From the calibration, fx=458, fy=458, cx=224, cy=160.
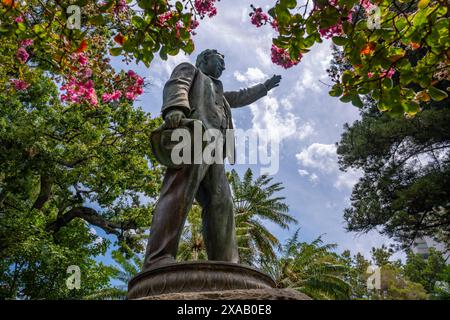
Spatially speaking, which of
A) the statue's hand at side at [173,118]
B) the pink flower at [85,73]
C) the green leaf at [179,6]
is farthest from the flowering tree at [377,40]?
the pink flower at [85,73]

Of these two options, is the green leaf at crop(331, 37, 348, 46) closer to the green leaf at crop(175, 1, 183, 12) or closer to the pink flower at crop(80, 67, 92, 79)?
the green leaf at crop(175, 1, 183, 12)

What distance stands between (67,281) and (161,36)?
481 inches

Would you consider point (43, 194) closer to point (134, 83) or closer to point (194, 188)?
point (134, 83)

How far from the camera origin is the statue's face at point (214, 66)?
5016 millimetres

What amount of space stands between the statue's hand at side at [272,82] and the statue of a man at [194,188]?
0.68m

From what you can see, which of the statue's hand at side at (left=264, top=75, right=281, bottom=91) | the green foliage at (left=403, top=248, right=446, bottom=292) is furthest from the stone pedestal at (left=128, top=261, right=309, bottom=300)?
the green foliage at (left=403, top=248, right=446, bottom=292)

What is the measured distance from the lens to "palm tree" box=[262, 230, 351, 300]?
63.2 feet

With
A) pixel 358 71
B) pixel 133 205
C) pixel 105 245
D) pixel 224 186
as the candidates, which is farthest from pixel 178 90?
pixel 105 245

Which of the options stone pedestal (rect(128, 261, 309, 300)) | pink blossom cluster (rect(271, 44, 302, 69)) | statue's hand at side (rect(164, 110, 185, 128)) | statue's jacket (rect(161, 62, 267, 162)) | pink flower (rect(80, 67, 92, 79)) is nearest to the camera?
stone pedestal (rect(128, 261, 309, 300))

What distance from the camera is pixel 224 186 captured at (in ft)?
14.3

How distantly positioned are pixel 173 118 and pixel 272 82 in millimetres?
1722

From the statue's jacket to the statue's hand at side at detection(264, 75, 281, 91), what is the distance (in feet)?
2.09

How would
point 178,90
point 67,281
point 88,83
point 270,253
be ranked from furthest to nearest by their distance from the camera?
point 270,253 → point 67,281 → point 88,83 → point 178,90
